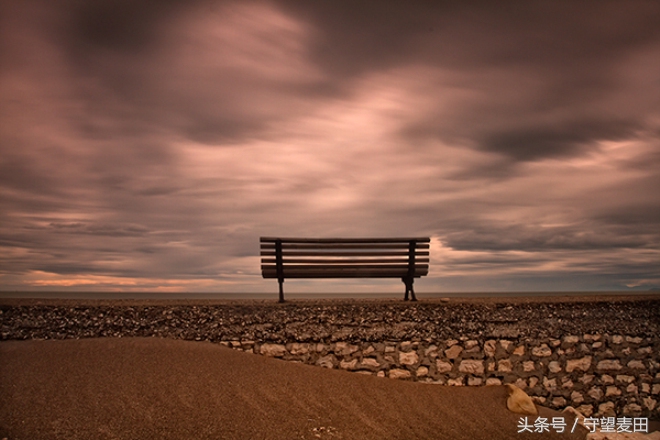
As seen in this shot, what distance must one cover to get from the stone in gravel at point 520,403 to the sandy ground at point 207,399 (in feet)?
0.36

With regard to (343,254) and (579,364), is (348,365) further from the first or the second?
(579,364)

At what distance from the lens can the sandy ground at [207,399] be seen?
217 inches

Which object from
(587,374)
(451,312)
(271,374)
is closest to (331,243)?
(451,312)

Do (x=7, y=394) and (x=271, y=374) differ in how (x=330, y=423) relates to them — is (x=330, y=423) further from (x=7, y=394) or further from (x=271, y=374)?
(x=7, y=394)

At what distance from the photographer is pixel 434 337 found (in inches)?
296

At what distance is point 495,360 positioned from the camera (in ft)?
24.9

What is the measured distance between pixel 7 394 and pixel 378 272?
238 inches

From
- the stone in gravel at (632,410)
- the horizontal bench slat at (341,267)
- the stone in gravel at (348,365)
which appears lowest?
the stone in gravel at (632,410)

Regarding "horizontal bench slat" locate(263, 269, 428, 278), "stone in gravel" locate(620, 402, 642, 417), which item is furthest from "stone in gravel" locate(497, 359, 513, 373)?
"horizontal bench slat" locate(263, 269, 428, 278)

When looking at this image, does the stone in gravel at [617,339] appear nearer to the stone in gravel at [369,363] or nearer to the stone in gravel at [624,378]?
the stone in gravel at [624,378]

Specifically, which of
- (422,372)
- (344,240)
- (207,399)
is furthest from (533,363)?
(207,399)

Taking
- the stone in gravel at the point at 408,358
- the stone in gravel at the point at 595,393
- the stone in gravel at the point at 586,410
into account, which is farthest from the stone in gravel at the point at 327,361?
the stone in gravel at the point at 595,393

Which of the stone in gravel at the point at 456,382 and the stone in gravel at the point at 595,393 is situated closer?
the stone in gravel at the point at 456,382

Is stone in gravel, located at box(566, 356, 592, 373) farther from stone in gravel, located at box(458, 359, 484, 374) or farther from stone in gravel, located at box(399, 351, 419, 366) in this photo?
stone in gravel, located at box(399, 351, 419, 366)
